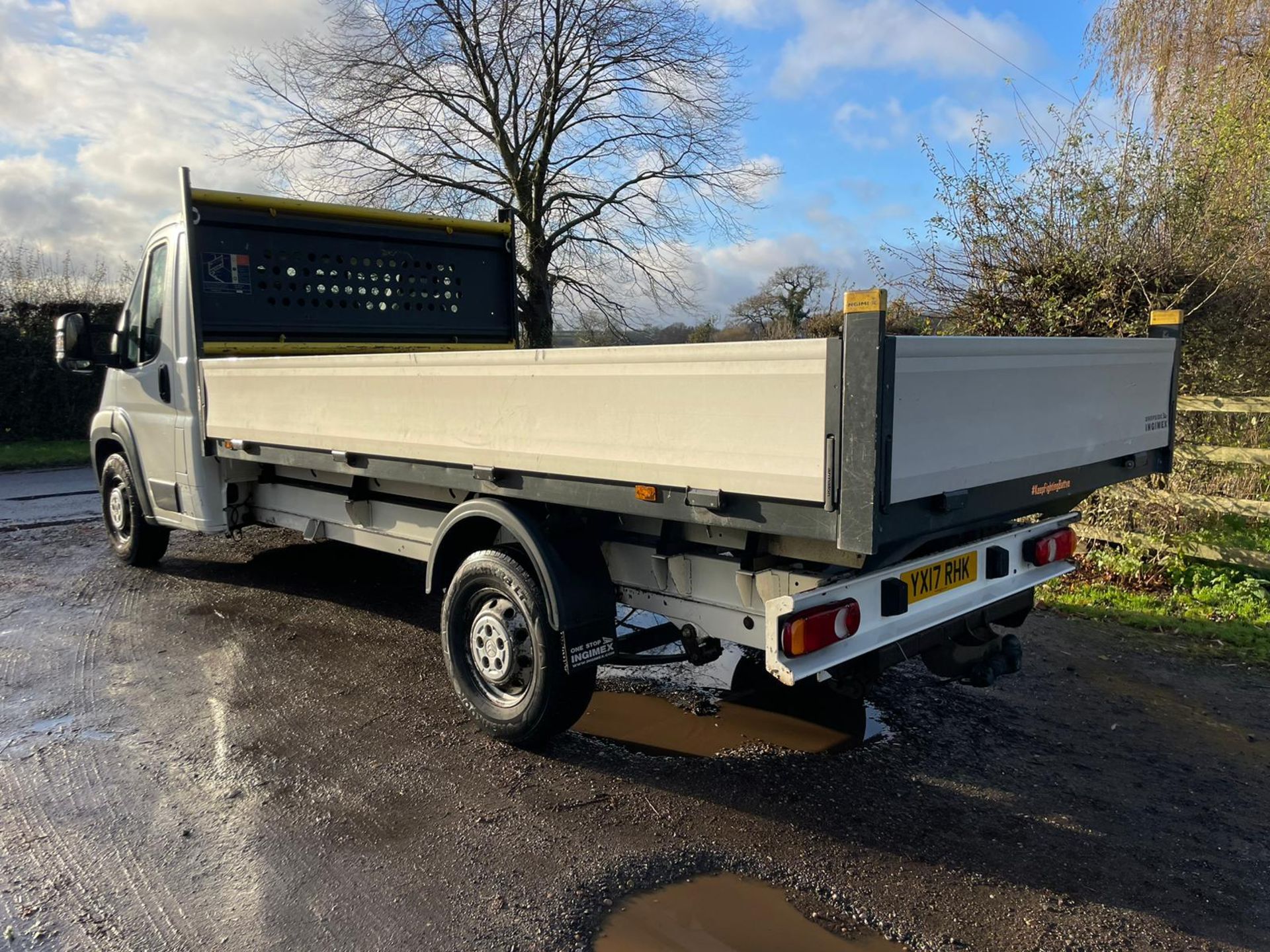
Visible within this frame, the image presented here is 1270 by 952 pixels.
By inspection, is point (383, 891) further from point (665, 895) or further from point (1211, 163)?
point (1211, 163)

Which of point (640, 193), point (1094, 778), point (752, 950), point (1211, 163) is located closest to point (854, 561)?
point (752, 950)

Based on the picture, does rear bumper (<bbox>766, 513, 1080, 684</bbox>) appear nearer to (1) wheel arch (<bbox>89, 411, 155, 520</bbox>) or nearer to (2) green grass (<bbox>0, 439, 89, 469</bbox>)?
(1) wheel arch (<bbox>89, 411, 155, 520</bbox>)

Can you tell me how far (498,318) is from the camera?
7301mm

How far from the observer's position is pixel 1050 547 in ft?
13.1

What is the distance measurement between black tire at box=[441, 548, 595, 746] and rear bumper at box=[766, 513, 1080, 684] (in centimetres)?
103

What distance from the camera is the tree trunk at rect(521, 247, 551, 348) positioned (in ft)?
53.6

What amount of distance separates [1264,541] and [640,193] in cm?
1255

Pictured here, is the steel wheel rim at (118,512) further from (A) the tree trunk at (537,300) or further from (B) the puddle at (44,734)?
(A) the tree trunk at (537,300)

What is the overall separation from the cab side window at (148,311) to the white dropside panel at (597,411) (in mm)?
2010

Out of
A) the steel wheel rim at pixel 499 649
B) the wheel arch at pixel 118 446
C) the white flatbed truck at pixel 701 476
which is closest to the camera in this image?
the white flatbed truck at pixel 701 476

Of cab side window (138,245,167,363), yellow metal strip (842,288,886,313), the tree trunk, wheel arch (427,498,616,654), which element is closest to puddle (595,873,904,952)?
wheel arch (427,498,616,654)

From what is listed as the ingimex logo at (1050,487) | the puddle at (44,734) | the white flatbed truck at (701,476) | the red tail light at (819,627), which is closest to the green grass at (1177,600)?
the white flatbed truck at (701,476)

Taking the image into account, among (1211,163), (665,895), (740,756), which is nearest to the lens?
(665,895)

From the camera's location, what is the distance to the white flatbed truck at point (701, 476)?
2736mm
